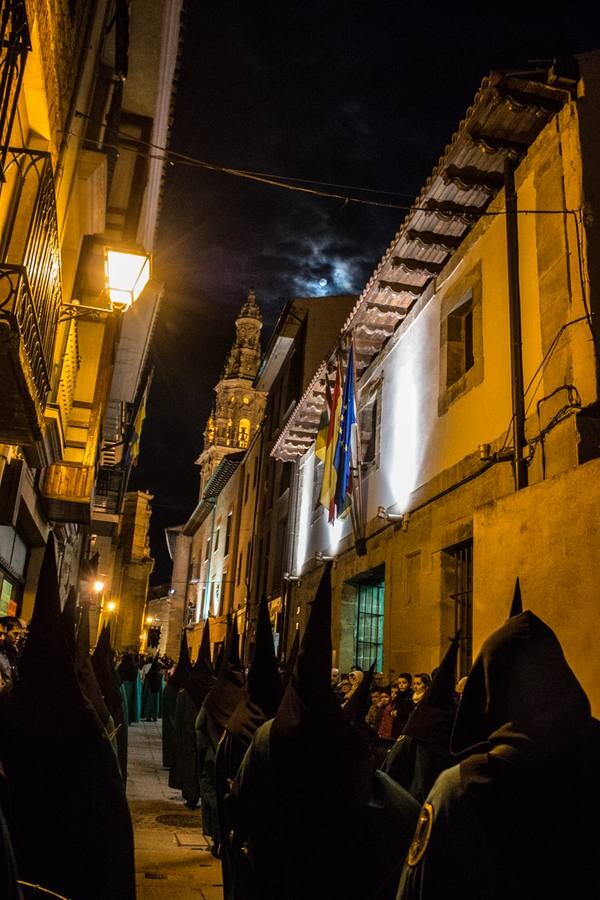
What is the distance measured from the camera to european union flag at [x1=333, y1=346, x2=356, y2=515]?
14500 millimetres

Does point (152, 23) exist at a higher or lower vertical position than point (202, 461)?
lower

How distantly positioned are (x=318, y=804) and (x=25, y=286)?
5.06 m

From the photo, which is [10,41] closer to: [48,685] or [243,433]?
[48,685]

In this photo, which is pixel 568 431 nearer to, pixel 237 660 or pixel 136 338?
pixel 237 660

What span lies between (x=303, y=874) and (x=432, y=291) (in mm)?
11227

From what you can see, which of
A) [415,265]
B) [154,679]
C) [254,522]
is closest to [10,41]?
[415,265]

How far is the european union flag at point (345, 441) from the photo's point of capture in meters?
14.5

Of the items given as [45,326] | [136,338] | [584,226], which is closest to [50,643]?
[45,326]

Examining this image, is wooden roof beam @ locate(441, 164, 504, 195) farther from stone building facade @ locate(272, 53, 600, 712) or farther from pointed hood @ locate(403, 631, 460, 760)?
pointed hood @ locate(403, 631, 460, 760)

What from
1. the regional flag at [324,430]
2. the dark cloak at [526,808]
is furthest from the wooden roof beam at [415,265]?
the dark cloak at [526,808]

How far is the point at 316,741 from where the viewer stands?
124 inches

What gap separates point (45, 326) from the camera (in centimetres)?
816

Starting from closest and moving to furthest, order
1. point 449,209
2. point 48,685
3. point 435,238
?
point 48,685, point 449,209, point 435,238

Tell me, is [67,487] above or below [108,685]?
above
